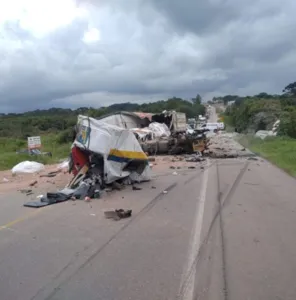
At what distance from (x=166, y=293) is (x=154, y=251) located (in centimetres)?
149

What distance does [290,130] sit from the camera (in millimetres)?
38688

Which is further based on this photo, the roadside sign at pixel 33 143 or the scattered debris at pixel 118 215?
the roadside sign at pixel 33 143

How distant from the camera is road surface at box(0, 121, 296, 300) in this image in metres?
4.45

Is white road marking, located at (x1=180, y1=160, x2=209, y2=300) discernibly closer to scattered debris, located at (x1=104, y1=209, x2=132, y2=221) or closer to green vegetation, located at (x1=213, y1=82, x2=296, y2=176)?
scattered debris, located at (x1=104, y1=209, x2=132, y2=221)

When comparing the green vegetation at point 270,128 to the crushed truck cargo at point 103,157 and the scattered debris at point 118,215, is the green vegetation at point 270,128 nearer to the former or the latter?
the crushed truck cargo at point 103,157

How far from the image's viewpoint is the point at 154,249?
5.88 m

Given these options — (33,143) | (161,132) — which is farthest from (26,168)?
(161,132)

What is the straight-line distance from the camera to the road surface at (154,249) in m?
4.45

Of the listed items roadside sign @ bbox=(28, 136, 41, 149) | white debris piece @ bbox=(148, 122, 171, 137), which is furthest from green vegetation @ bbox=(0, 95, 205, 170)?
white debris piece @ bbox=(148, 122, 171, 137)

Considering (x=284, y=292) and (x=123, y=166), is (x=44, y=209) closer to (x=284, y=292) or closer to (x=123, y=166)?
(x=123, y=166)

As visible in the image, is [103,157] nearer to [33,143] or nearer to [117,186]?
[117,186]

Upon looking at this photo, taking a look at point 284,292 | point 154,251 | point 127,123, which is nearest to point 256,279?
point 284,292

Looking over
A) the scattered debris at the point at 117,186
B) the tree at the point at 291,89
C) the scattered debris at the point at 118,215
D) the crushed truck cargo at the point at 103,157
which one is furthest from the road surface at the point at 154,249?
the tree at the point at 291,89

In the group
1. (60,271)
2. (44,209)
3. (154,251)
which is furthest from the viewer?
(44,209)
